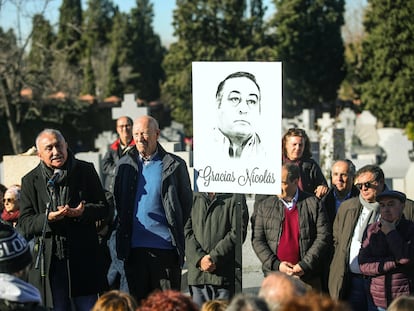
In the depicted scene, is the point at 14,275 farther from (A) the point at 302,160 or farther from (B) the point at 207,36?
(B) the point at 207,36

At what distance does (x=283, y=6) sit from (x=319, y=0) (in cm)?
368

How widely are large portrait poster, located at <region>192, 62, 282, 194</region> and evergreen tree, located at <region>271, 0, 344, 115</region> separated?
4218cm

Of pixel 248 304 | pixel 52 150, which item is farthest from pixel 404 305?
pixel 52 150

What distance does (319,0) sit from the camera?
51.6 meters

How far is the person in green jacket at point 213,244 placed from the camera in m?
6.87

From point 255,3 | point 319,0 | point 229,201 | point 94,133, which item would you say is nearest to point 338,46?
point 319,0

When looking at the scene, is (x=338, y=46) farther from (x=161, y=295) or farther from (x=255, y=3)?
(x=161, y=295)

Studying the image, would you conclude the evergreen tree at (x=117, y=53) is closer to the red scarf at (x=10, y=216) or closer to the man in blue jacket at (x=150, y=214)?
the red scarf at (x=10, y=216)

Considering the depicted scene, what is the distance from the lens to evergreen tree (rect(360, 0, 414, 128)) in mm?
42938

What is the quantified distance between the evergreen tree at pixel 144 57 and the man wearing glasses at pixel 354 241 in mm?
51300

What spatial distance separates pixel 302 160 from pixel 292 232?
1.46m

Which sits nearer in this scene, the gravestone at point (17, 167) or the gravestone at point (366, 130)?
the gravestone at point (17, 167)

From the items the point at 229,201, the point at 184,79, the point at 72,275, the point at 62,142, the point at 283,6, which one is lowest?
the point at 72,275

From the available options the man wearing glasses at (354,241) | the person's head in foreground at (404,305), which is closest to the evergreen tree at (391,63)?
the man wearing glasses at (354,241)
